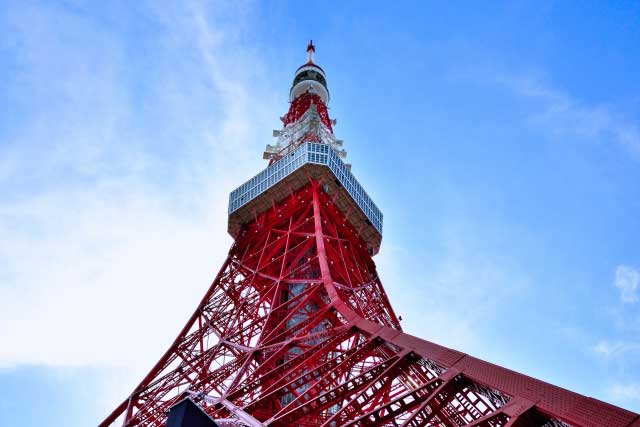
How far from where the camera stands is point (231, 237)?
26.1 metres

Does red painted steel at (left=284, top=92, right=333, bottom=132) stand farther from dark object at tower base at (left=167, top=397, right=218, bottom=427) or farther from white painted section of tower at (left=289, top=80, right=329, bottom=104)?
dark object at tower base at (left=167, top=397, right=218, bottom=427)

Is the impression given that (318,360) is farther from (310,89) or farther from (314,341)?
(310,89)

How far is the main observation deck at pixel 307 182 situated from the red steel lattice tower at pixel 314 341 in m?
0.05

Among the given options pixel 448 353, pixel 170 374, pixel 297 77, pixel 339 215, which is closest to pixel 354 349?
pixel 448 353

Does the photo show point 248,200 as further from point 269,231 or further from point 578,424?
point 578,424

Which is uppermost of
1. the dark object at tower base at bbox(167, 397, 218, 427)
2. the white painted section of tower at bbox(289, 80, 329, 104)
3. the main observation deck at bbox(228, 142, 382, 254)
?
the white painted section of tower at bbox(289, 80, 329, 104)

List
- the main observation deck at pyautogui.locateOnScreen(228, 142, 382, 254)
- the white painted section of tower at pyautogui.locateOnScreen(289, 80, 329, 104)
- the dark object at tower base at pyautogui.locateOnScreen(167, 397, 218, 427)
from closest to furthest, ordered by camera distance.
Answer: the dark object at tower base at pyautogui.locateOnScreen(167, 397, 218, 427), the main observation deck at pyautogui.locateOnScreen(228, 142, 382, 254), the white painted section of tower at pyautogui.locateOnScreen(289, 80, 329, 104)

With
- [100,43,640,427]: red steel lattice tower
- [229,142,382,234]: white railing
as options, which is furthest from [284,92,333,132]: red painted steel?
[229,142,382,234]: white railing

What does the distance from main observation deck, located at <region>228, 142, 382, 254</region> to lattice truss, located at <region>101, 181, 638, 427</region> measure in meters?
0.40

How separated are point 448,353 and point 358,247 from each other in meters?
14.4

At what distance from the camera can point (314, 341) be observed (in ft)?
61.0

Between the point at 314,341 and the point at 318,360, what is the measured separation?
8.86 feet

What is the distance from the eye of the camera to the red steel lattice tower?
9.39 m

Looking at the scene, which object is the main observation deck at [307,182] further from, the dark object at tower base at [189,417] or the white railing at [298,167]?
the dark object at tower base at [189,417]
